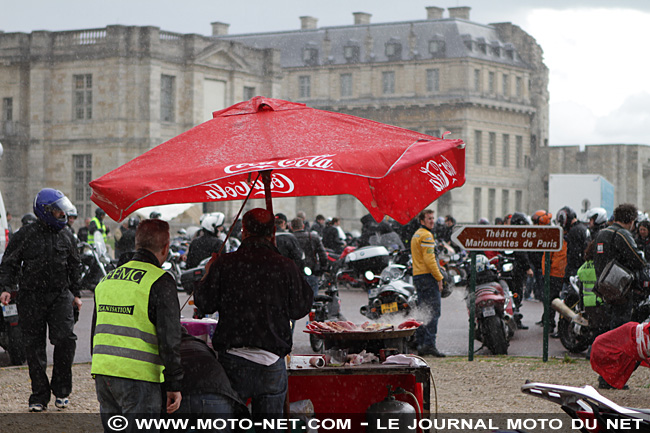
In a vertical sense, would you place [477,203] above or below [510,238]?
above

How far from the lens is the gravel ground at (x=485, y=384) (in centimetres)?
858

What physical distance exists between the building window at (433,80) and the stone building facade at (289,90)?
80mm

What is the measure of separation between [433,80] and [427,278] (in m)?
65.8

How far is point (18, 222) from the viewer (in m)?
46.6

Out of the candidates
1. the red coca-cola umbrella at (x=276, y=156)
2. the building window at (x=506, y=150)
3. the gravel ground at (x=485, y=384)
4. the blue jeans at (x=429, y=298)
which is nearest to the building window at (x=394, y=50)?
the building window at (x=506, y=150)

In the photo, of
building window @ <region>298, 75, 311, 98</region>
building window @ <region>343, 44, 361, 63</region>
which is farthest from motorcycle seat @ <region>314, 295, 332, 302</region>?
building window @ <region>298, 75, 311, 98</region>

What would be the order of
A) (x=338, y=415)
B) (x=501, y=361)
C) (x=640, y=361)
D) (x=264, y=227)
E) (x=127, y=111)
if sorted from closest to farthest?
A: (x=264, y=227) → (x=640, y=361) → (x=338, y=415) → (x=501, y=361) → (x=127, y=111)

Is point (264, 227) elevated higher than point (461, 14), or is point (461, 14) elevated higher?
point (461, 14)

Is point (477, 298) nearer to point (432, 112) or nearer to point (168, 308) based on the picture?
point (168, 308)

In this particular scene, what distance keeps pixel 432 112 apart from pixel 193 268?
64.4 meters

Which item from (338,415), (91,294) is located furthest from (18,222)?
(338,415)

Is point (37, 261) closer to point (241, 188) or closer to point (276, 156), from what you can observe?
point (241, 188)

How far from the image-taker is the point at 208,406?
5.15 metres

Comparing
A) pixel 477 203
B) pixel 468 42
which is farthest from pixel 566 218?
pixel 468 42
